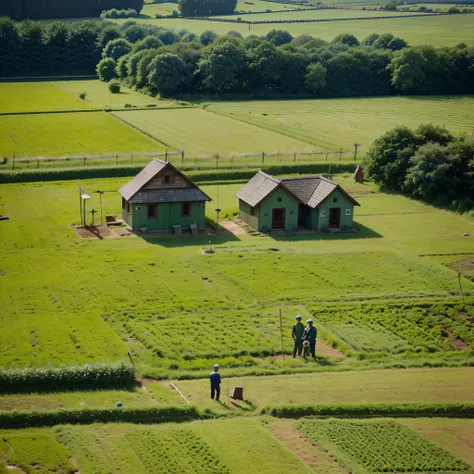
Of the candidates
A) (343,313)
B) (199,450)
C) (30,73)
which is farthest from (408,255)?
(30,73)

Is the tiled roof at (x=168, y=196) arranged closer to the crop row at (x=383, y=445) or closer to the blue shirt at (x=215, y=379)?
the blue shirt at (x=215, y=379)

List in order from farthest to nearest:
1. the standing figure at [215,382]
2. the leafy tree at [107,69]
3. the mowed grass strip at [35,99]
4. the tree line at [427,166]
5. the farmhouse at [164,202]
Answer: the leafy tree at [107,69] < the mowed grass strip at [35,99] < the tree line at [427,166] < the farmhouse at [164,202] < the standing figure at [215,382]

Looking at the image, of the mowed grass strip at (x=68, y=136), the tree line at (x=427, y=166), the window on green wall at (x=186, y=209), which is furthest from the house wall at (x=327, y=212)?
the mowed grass strip at (x=68, y=136)

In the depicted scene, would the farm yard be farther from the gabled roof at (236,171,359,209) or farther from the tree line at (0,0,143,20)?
the tree line at (0,0,143,20)

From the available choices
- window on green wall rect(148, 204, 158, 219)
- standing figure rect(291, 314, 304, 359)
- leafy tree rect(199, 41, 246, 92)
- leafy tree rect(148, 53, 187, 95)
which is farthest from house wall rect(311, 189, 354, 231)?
leafy tree rect(199, 41, 246, 92)

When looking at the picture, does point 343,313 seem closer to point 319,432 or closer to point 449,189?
point 319,432
